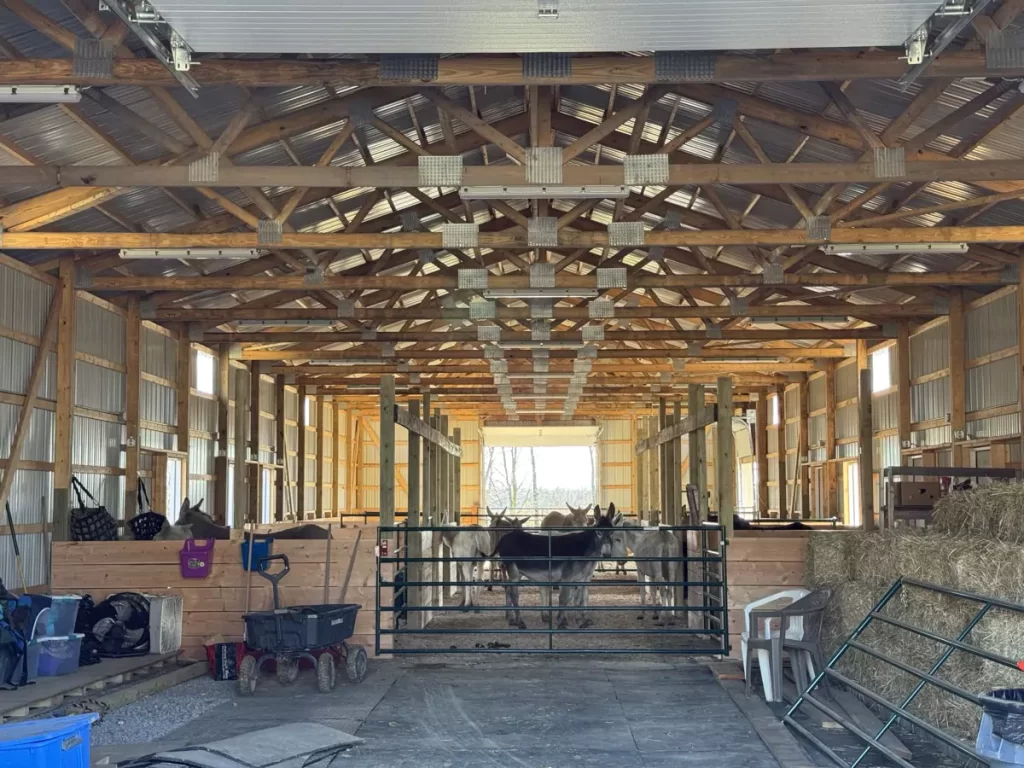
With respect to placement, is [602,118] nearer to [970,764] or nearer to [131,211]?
[131,211]

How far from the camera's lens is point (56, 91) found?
909 cm

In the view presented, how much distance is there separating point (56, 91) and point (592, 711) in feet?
21.4

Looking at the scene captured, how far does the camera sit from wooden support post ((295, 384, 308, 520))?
31.8 meters

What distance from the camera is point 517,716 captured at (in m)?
8.77

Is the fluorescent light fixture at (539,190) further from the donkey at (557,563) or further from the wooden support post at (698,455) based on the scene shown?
the donkey at (557,563)

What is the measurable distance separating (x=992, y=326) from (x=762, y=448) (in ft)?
55.0

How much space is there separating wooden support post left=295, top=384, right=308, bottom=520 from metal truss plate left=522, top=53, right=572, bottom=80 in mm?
23405

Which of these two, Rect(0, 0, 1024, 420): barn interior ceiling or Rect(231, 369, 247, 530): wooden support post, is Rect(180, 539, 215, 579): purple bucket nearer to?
Rect(0, 0, 1024, 420): barn interior ceiling

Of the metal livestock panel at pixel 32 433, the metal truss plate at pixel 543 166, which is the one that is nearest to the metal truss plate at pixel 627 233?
the metal truss plate at pixel 543 166

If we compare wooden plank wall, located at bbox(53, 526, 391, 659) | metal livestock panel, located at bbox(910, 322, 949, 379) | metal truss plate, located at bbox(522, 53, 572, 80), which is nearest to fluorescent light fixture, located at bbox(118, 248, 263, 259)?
wooden plank wall, located at bbox(53, 526, 391, 659)

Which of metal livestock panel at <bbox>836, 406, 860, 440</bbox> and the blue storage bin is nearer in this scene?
the blue storage bin

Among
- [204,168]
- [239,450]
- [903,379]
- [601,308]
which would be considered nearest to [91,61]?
[204,168]

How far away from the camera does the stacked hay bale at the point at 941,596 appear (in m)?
7.06

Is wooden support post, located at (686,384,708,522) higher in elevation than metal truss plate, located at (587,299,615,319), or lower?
lower
